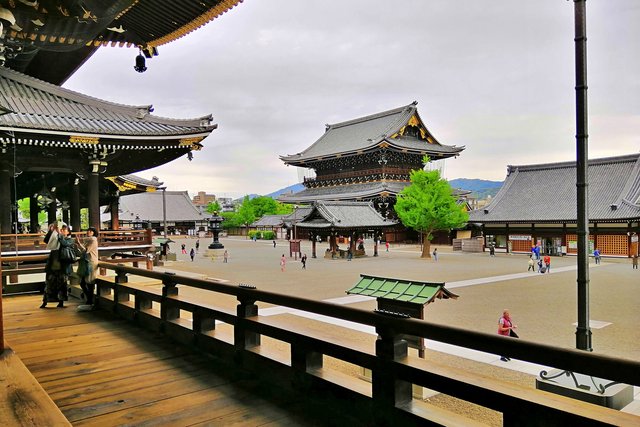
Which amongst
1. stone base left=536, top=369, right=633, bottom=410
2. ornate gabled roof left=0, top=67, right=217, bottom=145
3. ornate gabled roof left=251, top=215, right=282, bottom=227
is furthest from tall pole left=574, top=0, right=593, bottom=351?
ornate gabled roof left=251, top=215, right=282, bottom=227

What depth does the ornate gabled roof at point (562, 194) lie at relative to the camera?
32.6m

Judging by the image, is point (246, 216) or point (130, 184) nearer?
point (130, 184)

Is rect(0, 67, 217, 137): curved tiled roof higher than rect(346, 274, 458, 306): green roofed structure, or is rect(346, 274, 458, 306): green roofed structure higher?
rect(0, 67, 217, 137): curved tiled roof

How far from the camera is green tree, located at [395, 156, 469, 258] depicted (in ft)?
110

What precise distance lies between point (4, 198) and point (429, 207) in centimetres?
2671

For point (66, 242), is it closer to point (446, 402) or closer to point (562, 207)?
point (446, 402)

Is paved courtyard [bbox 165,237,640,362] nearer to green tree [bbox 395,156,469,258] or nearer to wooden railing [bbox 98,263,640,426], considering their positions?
green tree [bbox 395,156,469,258]

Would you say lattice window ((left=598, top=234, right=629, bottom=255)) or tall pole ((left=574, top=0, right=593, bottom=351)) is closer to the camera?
tall pole ((left=574, top=0, right=593, bottom=351))

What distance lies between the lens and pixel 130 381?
4180 mm

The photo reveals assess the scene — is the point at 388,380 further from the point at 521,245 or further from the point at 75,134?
the point at 521,245

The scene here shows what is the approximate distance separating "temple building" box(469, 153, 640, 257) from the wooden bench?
35317 millimetres

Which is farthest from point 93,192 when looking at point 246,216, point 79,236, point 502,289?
point 246,216

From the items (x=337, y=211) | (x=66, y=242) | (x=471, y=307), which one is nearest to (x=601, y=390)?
(x=66, y=242)

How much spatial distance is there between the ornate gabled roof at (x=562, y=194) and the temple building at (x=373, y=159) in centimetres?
978
